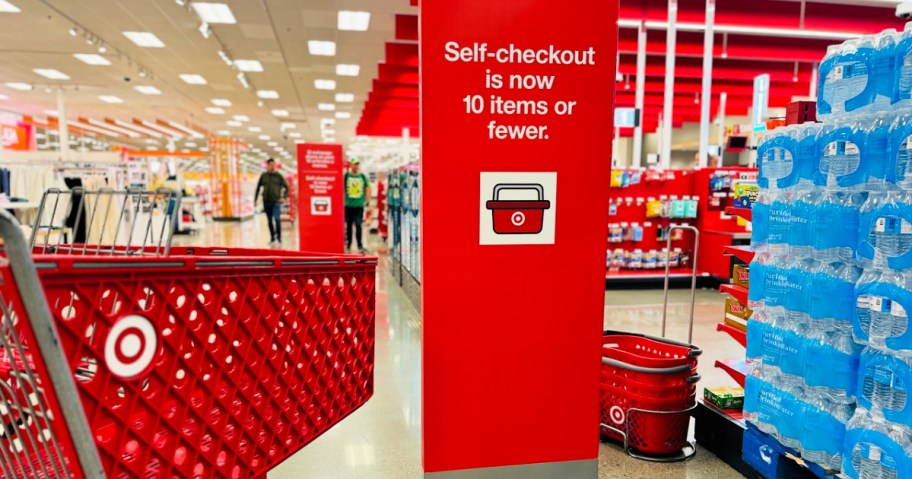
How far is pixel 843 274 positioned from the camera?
206cm

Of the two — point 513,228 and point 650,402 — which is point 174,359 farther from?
point 650,402

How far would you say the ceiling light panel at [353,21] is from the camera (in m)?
8.69

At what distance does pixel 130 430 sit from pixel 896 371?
2300 millimetres

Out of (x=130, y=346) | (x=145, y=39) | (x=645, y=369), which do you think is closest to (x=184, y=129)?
(x=145, y=39)

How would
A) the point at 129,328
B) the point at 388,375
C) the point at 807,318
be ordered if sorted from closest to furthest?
the point at 129,328 → the point at 807,318 → the point at 388,375

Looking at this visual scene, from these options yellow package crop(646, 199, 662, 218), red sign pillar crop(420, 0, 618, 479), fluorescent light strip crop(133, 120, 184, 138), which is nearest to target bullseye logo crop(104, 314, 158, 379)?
red sign pillar crop(420, 0, 618, 479)

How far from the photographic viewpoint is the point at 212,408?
162 cm

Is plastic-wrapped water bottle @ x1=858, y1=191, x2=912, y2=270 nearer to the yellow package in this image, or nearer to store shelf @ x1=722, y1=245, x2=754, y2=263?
store shelf @ x1=722, y1=245, x2=754, y2=263

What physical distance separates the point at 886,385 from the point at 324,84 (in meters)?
14.2

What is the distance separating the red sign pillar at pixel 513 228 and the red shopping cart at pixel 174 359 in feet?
1.46

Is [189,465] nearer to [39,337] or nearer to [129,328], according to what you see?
[129,328]

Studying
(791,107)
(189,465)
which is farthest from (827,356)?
(189,465)

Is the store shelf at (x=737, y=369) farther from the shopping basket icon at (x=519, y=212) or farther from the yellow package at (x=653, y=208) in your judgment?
the yellow package at (x=653, y=208)

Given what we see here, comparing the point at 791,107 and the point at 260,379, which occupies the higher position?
the point at 791,107
